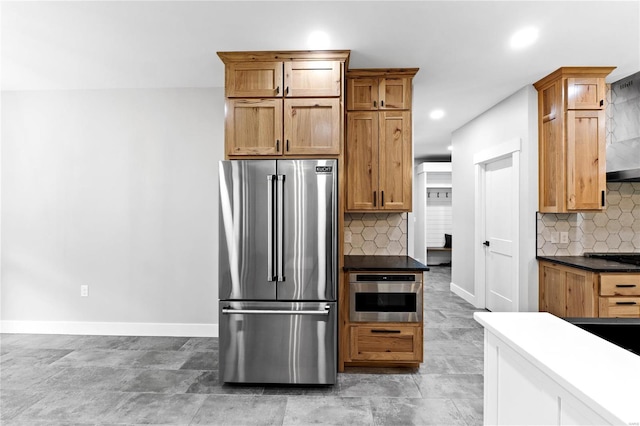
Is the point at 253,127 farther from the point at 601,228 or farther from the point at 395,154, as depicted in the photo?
the point at 601,228

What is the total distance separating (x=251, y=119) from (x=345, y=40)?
3.13 ft

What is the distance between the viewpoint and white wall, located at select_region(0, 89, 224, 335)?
378cm

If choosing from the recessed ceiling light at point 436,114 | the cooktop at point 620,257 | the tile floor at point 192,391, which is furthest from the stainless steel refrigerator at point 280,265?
the cooktop at point 620,257

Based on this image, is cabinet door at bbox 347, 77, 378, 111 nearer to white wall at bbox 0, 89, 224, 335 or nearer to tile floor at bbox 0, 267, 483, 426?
white wall at bbox 0, 89, 224, 335

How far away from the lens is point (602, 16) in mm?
2381

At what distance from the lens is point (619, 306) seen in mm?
2881

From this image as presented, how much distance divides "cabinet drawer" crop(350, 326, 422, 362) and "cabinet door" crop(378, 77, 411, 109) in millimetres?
1977

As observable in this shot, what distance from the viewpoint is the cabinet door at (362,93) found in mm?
3279

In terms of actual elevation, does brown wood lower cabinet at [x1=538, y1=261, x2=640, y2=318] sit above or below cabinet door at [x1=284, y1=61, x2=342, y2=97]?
below

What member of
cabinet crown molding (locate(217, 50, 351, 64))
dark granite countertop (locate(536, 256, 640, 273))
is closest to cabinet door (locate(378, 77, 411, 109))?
cabinet crown molding (locate(217, 50, 351, 64))

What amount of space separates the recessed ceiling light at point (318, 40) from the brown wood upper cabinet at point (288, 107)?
0.07 meters

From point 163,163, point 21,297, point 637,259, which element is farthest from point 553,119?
point 21,297

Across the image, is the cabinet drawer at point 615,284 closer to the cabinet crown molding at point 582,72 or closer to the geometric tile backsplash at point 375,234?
the geometric tile backsplash at point 375,234

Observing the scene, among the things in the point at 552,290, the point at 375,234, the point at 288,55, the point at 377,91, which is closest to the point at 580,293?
the point at 552,290
